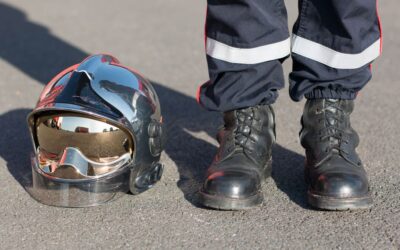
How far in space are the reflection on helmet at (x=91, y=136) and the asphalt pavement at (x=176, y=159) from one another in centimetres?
9

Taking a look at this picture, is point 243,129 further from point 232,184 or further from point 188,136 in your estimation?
point 188,136

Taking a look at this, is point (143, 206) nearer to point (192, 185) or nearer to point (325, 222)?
point (192, 185)

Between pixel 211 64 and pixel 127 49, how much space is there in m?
2.20

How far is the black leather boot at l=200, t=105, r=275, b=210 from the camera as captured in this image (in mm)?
2635

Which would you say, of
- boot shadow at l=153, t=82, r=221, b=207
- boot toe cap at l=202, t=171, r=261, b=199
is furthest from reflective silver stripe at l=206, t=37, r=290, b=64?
boot shadow at l=153, t=82, r=221, b=207

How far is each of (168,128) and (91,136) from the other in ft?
3.25

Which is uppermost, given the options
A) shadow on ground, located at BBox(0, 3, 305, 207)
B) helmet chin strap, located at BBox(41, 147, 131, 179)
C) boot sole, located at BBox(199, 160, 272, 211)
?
helmet chin strap, located at BBox(41, 147, 131, 179)

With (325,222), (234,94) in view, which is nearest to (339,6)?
(234,94)

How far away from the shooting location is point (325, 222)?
2.59 meters

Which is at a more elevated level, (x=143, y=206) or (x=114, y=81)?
(x=114, y=81)

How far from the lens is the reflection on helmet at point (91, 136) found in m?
2.64

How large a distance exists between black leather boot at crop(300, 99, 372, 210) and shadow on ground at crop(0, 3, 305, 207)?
0.45 feet

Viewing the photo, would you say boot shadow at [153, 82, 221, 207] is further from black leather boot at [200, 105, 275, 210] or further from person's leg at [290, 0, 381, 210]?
person's leg at [290, 0, 381, 210]

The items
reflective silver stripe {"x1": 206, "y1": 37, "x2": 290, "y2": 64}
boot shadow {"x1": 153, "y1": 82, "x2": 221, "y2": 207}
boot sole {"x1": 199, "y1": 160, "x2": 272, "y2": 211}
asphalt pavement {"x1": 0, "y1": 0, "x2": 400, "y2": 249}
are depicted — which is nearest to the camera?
asphalt pavement {"x1": 0, "y1": 0, "x2": 400, "y2": 249}
